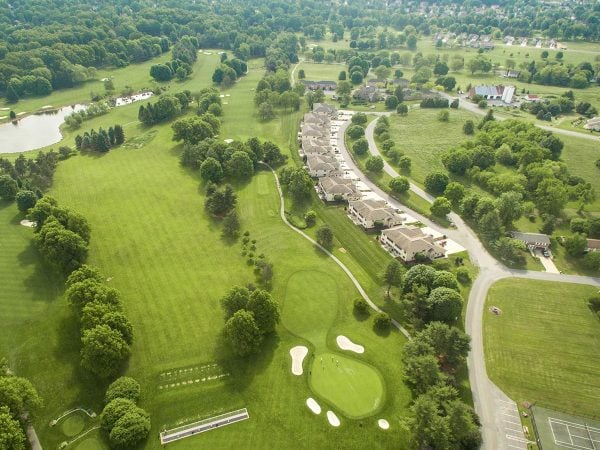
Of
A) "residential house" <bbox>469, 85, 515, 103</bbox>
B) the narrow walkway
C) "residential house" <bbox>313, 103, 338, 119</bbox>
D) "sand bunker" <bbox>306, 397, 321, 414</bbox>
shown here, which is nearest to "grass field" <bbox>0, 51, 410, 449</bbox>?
"sand bunker" <bbox>306, 397, 321, 414</bbox>

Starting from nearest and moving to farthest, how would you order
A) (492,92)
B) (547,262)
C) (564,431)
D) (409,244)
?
1. (564,431)
2. (409,244)
3. (547,262)
4. (492,92)

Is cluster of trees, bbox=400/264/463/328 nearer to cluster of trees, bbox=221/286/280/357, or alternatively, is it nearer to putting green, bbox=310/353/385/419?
putting green, bbox=310/353/385/419

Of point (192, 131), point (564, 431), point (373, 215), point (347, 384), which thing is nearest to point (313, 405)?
point (347, 384)

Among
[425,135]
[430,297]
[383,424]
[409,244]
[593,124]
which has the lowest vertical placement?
[383,424]

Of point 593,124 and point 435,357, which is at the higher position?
point 435,357

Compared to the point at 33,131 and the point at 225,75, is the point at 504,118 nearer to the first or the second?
the point at 225,75

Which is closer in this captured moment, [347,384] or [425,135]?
[347,384]

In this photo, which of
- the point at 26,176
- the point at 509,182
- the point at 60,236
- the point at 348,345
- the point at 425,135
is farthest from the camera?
the point at 425,135

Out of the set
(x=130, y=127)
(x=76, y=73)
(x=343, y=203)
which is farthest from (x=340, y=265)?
(x=76, y=73)
